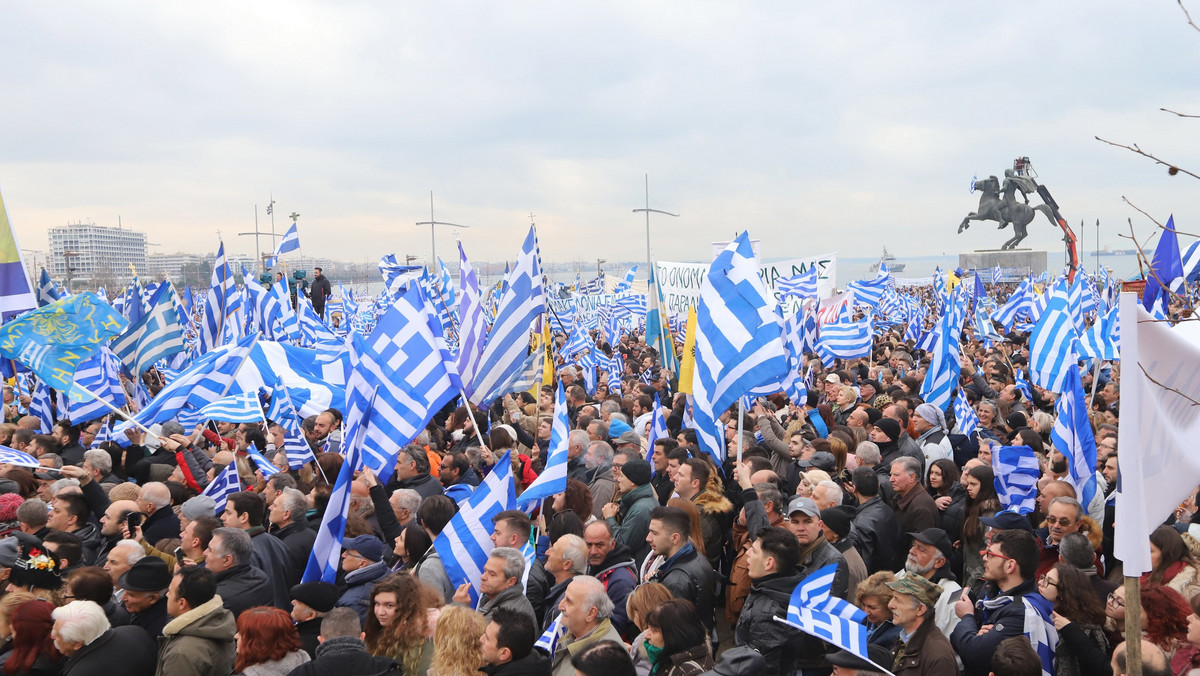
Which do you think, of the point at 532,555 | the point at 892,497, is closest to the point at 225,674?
the point at 532,555

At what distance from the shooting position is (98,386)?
11594 millimetres

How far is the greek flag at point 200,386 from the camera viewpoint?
10164mm

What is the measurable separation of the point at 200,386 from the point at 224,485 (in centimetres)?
283

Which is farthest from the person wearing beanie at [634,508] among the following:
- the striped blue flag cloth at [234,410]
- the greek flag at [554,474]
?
the striped blue flag cloth at [234,410]

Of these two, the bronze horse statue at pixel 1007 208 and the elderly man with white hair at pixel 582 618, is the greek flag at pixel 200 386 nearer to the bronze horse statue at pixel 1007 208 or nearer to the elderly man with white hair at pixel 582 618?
the elderly man with white hair at pixel 582 618

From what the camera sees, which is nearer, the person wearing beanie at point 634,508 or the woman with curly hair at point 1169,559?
the woman with curly hair at point 1169,559

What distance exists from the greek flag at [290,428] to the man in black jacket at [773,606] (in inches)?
175

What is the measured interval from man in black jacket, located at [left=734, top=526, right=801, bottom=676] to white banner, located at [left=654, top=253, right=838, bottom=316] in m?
13.4

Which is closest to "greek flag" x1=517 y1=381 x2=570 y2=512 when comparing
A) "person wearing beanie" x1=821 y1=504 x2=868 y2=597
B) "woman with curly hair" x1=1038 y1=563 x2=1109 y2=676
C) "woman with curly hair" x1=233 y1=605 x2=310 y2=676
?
"person wearing beanie" x1=821 y1=504 x2=868 y2=597

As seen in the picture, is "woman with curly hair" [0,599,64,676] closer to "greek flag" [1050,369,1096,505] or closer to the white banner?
"greek flag" [1050,369,1096,505]

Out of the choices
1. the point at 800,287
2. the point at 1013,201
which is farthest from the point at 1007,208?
the point at 800,287

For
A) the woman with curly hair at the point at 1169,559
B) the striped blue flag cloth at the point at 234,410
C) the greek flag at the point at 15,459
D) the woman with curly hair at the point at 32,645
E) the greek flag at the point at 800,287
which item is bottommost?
the woman with curly hair at the point at 32,645

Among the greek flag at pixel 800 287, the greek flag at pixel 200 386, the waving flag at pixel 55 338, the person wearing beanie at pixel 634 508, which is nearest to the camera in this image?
the person wearing beanie at pixel 634 508

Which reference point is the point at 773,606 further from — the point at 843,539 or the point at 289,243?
the point at 289,243
